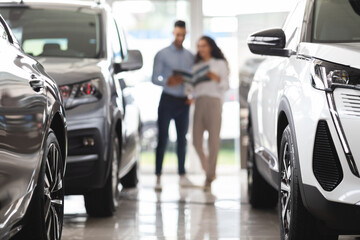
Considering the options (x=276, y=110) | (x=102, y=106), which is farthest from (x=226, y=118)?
(x=276, y=110)

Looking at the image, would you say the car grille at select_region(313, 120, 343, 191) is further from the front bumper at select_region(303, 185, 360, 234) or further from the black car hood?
the black car hood

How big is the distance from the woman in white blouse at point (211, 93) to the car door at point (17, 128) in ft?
21.3

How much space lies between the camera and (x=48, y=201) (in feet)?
14.7

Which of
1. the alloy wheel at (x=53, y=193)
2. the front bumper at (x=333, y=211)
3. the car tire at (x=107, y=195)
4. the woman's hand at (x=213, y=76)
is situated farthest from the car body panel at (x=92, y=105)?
the woman's hand at (x=213, y=76)

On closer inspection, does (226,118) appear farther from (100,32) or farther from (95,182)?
(95,182)

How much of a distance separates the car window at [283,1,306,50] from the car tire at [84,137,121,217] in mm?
1791

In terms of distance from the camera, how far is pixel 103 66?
7.00 metres

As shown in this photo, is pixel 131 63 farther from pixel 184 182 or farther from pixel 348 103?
pixel 348 103

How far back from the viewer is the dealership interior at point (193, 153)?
4.89 m

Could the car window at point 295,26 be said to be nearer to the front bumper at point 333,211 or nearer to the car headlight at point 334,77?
the car headlight at point 334,77

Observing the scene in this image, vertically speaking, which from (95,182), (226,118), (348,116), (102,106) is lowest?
(226,118)

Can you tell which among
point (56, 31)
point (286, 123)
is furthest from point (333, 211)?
point (56, 31)

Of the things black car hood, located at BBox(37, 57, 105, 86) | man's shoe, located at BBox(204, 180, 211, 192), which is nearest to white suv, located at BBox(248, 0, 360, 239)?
black car hood, located at BBox(37, 57, 105, 86)

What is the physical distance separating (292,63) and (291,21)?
0.86m
